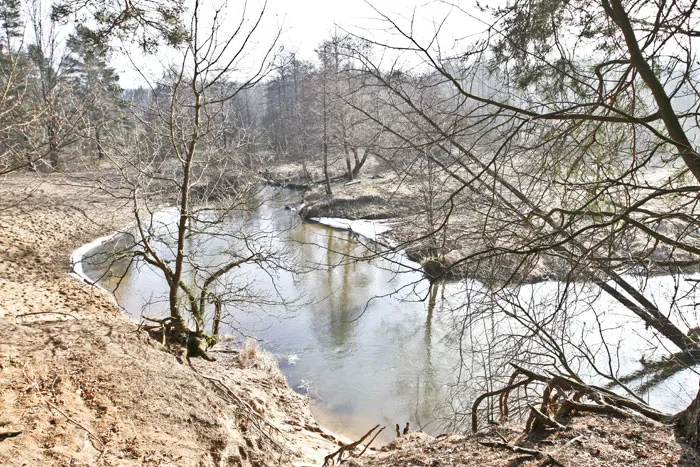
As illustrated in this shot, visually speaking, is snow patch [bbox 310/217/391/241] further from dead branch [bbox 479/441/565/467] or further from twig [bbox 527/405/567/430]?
dead branch [bbox 479/441/565/467]

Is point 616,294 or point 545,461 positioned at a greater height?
point 616,294

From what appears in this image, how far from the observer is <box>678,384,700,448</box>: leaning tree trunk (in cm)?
323

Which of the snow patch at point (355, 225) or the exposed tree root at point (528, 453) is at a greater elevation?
the snow patch at point (355, 225)

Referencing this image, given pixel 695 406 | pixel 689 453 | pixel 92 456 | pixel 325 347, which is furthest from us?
pixel 325 347

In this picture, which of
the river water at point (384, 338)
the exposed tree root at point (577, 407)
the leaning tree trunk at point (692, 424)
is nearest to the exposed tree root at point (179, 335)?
the river water at point (384, 338)

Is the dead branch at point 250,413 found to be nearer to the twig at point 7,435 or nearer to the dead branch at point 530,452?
the twig at point 7,435

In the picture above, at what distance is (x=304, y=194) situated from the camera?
92.1 feet

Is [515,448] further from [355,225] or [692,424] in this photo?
[355,225]

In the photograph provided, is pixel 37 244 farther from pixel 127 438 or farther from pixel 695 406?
pixel 695 406

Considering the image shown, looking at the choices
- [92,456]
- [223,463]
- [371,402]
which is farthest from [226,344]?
[92,456]

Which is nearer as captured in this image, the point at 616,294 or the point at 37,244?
the point at 616,294

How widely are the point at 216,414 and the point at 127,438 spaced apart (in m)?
1.25

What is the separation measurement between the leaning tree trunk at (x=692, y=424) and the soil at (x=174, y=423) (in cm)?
7

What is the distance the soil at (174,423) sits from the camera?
358 centimetres
